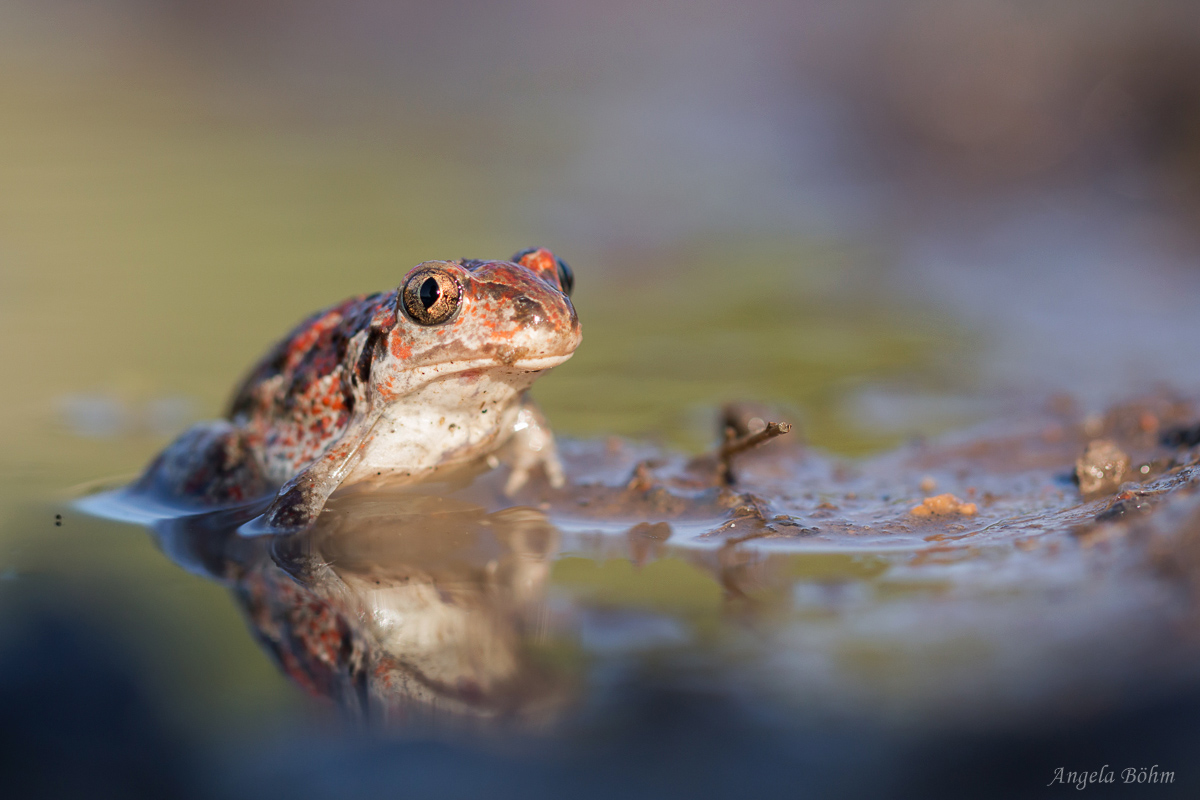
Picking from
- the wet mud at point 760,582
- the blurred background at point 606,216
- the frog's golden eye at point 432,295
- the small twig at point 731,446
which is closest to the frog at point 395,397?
the frog's golden eye at point 432,295

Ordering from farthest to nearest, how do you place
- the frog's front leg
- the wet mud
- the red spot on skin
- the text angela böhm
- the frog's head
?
the frog's front leg, the red spot on skin, the frog's head, the wet mud, the text angela böhm

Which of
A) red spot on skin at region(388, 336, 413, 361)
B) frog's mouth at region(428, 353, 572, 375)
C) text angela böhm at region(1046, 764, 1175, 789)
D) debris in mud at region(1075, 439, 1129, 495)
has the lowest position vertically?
text angela böhm at region(1046, 764, 1175, 789)

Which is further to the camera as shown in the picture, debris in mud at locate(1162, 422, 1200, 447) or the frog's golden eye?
debris in mud at locate(1162, 422, 1200, 447)

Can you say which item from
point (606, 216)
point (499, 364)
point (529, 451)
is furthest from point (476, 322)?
point (606, 216)

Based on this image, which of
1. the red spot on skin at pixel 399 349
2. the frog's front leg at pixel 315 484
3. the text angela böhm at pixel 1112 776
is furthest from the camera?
the frog's front leg at pixel 315 484

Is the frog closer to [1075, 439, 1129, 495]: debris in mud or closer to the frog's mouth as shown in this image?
the frog's mouth

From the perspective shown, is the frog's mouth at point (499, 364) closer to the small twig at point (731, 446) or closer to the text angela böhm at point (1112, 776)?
the small twig at point (731, 446)

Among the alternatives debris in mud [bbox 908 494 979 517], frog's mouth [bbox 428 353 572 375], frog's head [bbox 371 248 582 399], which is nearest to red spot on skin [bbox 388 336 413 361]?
frog's head [bbox 371 248 582 399]
